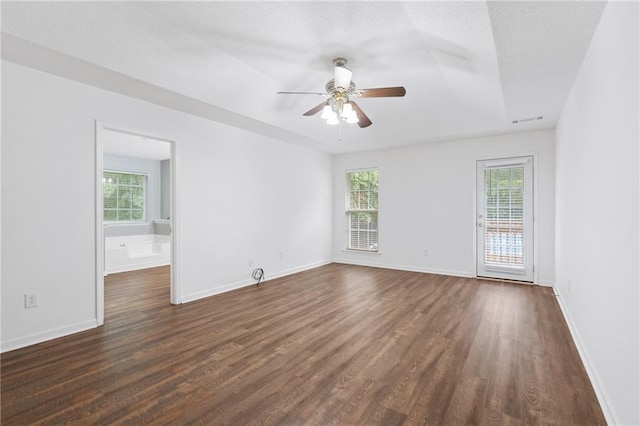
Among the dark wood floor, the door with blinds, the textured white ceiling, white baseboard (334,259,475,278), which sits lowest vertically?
the dark wood floor

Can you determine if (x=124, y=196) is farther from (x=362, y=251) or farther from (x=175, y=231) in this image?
(x=362, y=251)

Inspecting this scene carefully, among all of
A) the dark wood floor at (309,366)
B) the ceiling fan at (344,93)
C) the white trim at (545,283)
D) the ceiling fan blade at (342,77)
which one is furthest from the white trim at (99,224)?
the white trim at (545,283)

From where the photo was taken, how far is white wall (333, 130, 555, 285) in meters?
4.53

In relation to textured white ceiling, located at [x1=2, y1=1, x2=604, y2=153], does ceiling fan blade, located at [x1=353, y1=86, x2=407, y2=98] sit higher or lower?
lower

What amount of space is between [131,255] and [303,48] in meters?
5.45

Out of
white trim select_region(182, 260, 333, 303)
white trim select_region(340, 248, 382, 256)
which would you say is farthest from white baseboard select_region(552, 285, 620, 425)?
white trim select_region(182, 260, 333, 303)

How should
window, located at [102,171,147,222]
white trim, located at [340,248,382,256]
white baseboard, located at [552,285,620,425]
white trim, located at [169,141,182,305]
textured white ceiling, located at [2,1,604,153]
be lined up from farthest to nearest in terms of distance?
1. window, located at [102,171,147,222]
2. white trim, located at [340,248,382,256]
3. white trim, located at [169,141,182,305]
4. textured white ceiling, located at [2,1,604,153]
5. white baseboard, located at [552,285,620,425]

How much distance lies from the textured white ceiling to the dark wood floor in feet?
7.67

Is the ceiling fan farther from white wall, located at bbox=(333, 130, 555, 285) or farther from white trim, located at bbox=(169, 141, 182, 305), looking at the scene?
white wall, located at bbox=(333, 130, 555, 285)

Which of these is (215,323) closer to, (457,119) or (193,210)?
(193,210)

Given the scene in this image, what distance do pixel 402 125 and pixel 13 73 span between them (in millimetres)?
4322

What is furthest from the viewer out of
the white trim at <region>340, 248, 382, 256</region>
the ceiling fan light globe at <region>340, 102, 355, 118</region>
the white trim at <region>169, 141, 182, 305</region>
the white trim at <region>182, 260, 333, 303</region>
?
the white trim at <region>340, 248, 382, 256</region>

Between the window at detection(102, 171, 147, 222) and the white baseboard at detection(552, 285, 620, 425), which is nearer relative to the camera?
the white baseboard at detection(552, 285, 620, 425)

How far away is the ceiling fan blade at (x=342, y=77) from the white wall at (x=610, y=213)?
1.66m
